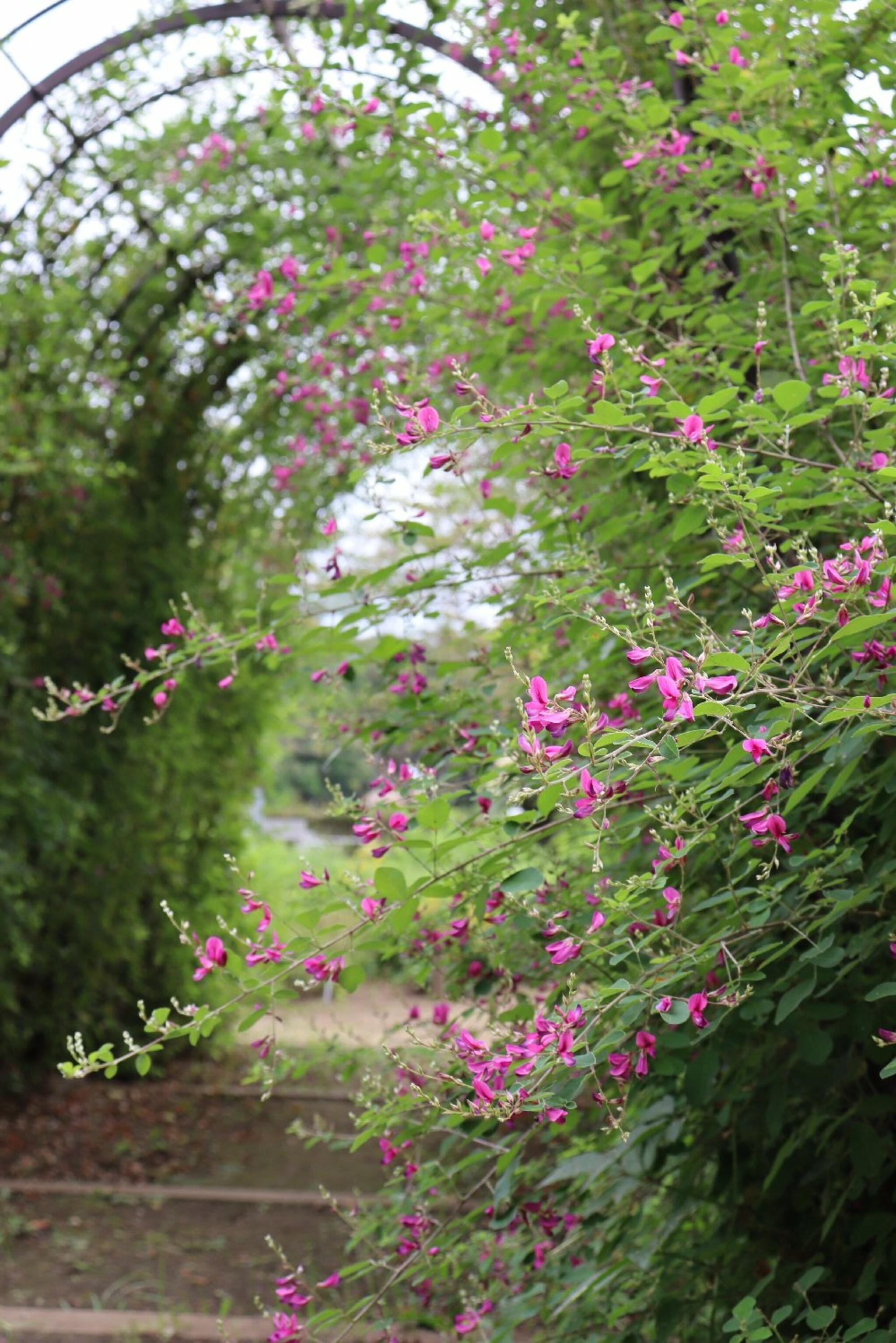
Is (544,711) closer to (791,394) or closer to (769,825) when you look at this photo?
(769,825)

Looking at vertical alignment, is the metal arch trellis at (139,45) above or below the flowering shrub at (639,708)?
above

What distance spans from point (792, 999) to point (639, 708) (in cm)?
50

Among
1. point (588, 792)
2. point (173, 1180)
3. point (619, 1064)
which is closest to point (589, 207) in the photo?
point (588, 792)

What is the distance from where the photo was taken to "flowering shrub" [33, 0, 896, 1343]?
3.59 ft

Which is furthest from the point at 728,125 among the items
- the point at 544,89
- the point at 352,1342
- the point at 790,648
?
the point at 352,1342

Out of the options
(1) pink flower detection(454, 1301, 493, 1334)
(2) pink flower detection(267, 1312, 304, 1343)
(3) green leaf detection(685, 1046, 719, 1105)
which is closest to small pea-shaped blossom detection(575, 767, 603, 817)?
(3) green leaf detection(685, 1046, 719, 1105)

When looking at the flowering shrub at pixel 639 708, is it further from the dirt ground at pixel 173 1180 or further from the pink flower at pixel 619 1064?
the dirt ground at pixel 173 1180

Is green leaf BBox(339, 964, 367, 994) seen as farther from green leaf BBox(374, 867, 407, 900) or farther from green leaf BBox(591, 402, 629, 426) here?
green leaf BBox(591, 402, 629, 426)

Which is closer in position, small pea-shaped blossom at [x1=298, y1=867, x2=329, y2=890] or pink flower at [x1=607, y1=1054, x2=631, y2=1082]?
pink flower at [x1=607, y1=1054, x2=631, y2=1082]

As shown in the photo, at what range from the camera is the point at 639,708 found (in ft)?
5.22

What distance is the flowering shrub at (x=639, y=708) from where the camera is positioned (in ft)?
3.59

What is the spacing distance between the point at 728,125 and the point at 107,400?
378cm

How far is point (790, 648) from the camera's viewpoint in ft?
3.37

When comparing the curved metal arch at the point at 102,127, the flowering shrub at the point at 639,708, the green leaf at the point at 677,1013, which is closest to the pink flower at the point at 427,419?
the flowering shrub at the point at 639,708
